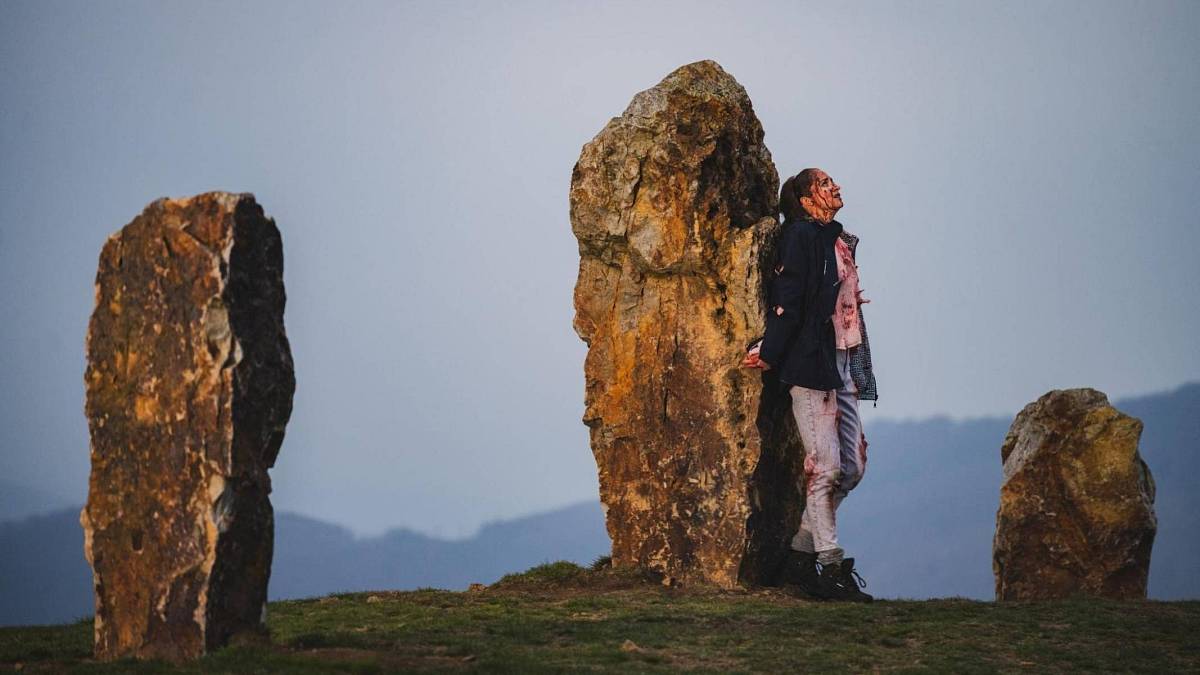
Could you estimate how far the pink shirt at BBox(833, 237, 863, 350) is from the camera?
16.8m

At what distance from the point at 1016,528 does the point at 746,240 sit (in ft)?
18.2

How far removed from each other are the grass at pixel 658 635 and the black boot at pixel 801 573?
55cm

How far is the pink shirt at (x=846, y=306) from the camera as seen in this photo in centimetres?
1677

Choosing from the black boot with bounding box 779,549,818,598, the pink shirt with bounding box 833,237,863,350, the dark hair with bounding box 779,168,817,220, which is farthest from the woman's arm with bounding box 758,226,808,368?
the black boot with bounding box 779,549,818,598

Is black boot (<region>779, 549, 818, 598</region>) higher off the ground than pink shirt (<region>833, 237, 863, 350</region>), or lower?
lower

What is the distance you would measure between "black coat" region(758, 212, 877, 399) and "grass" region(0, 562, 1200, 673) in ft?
8.13

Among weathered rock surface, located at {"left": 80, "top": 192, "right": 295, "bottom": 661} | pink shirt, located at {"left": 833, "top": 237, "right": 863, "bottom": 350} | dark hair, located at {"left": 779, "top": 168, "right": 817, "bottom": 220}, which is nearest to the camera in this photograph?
weathered rock surface, located at {"left": 80, "top": 192, "right": 295, "bottom": 661}

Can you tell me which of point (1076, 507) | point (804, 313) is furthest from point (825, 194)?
point (1076, 507)

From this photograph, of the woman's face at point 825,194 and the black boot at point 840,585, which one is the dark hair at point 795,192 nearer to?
the woman's face at point 825,194

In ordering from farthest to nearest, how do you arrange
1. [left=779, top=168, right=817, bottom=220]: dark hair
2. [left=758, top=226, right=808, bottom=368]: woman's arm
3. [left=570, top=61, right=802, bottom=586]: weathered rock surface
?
[left=779, top=168, right=817, bottom=220]: dark hair → [left=570, top=61, right=802, bottom=586]: weathered rock surface → [left=758, top=226, right=808, bottom=368]: woman's arm

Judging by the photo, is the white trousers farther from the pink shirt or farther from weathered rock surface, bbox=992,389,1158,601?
weathered rock surface, bbox=992,389,1158,601

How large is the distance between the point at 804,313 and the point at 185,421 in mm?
7552

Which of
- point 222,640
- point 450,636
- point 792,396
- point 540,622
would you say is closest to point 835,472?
point 792,396

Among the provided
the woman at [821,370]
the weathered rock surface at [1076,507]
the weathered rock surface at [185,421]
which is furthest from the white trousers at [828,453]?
the weathered rock surface at [185,421]
